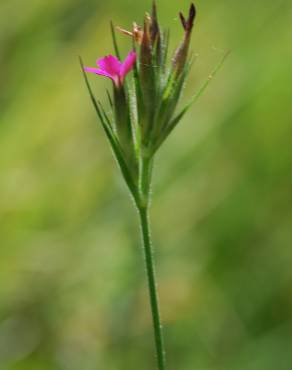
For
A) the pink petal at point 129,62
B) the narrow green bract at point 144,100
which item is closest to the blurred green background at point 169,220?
the narrow green bract at point 144,100

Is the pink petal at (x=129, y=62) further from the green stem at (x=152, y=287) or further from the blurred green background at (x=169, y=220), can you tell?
the blurred green background at (x=169, y=220)

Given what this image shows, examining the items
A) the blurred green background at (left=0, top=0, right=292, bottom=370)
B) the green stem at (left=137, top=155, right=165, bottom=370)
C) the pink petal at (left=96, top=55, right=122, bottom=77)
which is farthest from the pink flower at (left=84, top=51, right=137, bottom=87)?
the blurred green background at (left=0, top=0, right=292, bottom=370)

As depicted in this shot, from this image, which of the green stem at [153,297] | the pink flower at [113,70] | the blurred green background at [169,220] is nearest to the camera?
the green stem at [153,297]

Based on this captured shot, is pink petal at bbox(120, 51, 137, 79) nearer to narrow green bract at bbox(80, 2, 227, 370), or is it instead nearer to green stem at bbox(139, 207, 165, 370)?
narrow green bract at bbox(80, 2, 227, 370)

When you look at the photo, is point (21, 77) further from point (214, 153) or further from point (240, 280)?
point (240, 280)

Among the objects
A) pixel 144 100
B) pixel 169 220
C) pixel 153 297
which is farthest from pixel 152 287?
pixel 169 220

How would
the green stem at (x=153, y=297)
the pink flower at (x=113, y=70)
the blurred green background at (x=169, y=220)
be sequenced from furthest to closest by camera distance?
the blurred green background at (x=169, y=220)
the pink flower at (x=113, y=70)
the green stem at (x=153, y=297)

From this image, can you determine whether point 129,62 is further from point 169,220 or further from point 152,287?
point 169,220

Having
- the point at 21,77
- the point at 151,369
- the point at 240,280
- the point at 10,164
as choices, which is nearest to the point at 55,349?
the point at 151,369
